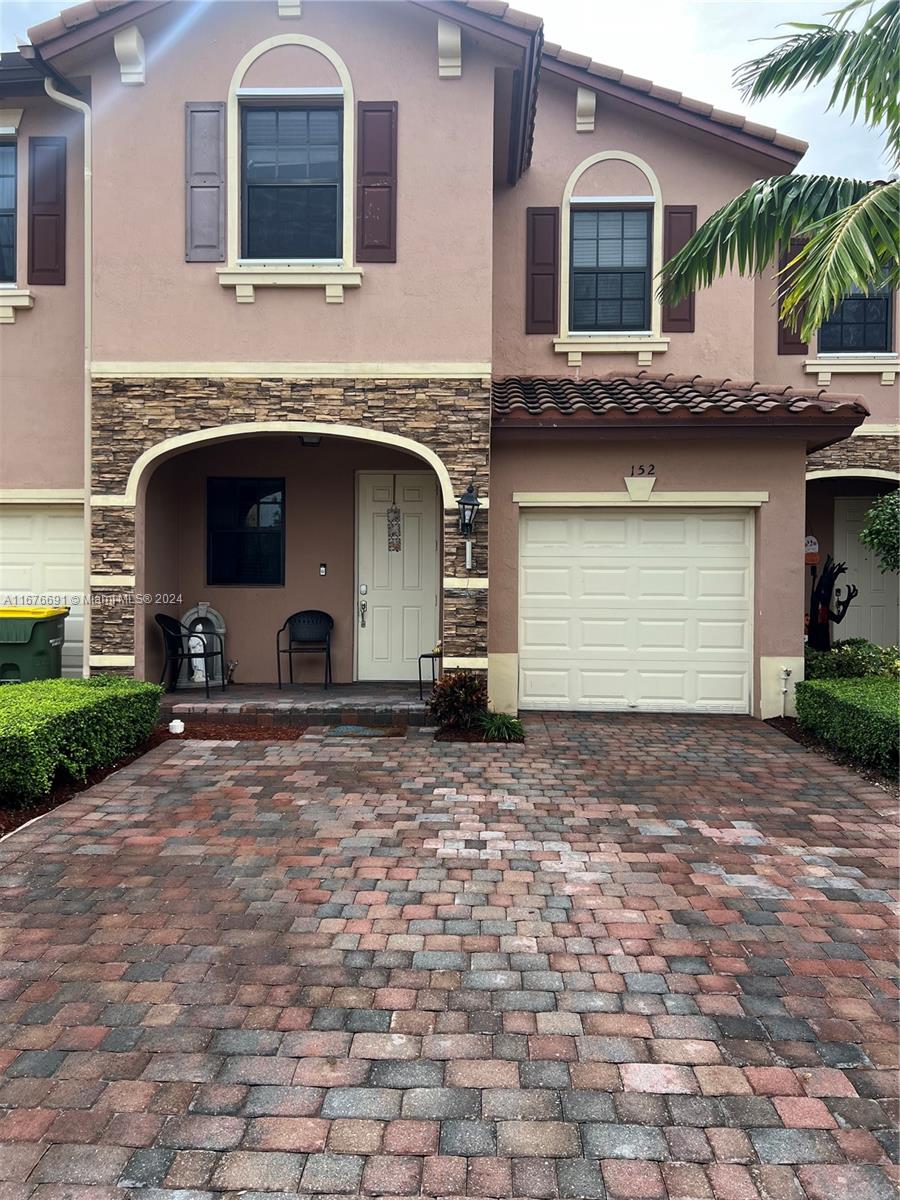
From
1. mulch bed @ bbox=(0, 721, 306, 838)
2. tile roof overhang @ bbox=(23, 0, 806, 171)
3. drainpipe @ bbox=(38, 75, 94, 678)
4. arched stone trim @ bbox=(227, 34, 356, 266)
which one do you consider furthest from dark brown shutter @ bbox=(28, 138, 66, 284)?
mulch bed @ bbox=(0, 721, 306, 838)

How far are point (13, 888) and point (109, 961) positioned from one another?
3.66 feet

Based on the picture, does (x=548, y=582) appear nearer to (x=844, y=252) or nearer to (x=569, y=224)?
(x=844, y=252)

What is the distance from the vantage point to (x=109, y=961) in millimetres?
3322

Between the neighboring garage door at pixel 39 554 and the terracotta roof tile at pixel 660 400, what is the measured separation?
232 inches

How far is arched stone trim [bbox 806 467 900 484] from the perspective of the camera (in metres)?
10.8

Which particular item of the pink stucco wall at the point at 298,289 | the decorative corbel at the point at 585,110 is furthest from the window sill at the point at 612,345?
the decorative corbel at the point at 585,110

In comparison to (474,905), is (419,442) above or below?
above

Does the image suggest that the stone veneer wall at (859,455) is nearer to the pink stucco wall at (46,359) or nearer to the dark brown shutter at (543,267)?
the dark brown shutter at (543,267)

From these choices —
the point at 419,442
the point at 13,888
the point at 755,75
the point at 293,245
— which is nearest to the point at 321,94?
the point at 293,245

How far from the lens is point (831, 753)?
7.02 metres

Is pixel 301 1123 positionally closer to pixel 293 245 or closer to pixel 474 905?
→ pixel 474 905

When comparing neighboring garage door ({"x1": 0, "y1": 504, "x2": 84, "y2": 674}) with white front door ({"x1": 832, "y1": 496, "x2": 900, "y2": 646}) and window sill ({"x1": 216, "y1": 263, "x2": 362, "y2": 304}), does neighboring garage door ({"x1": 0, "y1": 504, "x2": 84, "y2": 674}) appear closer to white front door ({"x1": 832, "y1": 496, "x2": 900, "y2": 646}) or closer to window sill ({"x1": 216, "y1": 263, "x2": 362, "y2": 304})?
window sill ({"x1": 216, "y1": 263, "x2": 362, "y2": 304})

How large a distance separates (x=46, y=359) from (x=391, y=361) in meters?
4.72

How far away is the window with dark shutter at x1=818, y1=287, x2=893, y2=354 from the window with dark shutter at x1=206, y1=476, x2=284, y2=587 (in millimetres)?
8302
